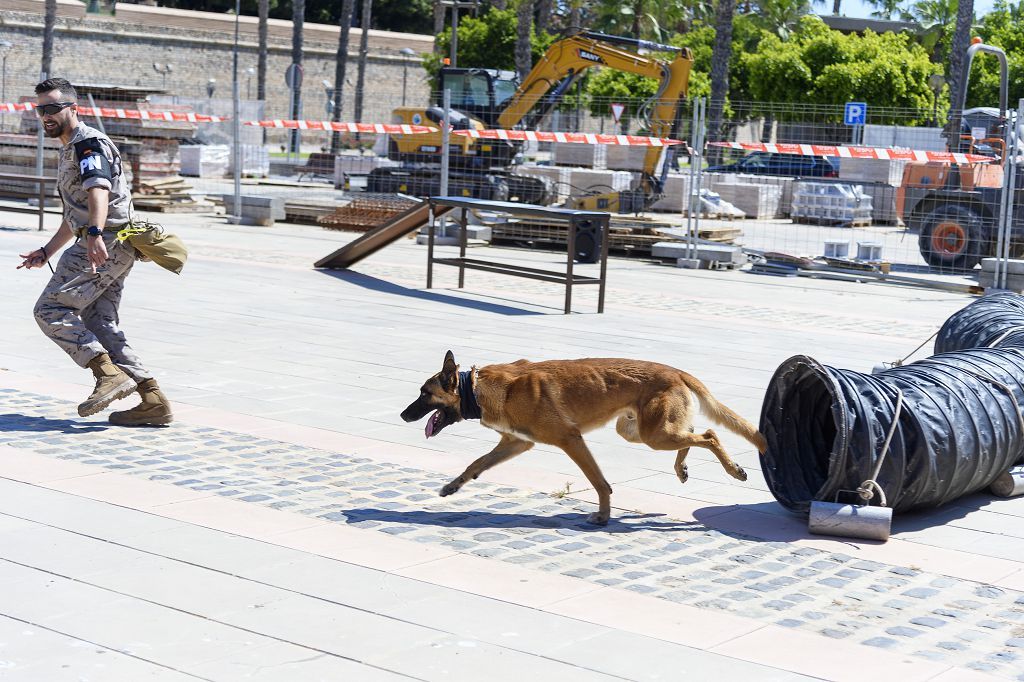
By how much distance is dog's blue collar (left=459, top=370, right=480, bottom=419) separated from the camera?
6223mm

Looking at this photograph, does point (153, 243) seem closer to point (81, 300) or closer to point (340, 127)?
point (81, 300)

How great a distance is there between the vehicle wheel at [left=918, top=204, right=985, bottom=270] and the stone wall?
4738 centimetres

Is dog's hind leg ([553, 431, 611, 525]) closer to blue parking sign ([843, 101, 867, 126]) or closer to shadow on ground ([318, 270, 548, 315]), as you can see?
shadow on ground ([318, 270, 548, 315])

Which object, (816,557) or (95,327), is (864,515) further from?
(95,327)

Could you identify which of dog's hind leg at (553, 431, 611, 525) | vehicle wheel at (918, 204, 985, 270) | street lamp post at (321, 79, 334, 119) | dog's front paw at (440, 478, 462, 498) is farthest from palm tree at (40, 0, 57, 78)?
dog's hind leg at (553, 431, 611, 525)

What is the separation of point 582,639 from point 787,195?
30.8m

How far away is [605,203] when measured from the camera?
2691 cm

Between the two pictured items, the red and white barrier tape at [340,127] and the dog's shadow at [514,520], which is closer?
the dog's shadow at [514,520]

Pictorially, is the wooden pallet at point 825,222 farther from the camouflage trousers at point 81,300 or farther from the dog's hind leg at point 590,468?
the dog's hind leg at point 590,468

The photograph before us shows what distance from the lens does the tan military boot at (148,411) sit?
7.98 meters

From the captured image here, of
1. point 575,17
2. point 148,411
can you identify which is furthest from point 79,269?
point 575,17

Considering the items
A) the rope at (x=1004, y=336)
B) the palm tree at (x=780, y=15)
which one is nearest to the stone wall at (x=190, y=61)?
the palm tree at (x=780, y=15)

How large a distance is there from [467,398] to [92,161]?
3020 mm

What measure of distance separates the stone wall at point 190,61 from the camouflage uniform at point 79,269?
2201 inches
